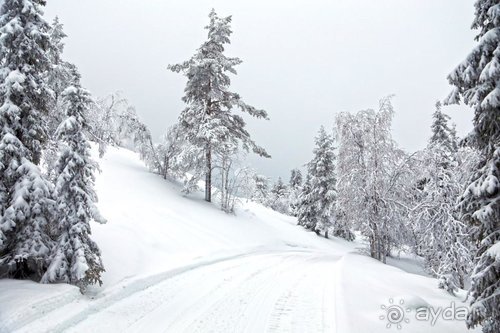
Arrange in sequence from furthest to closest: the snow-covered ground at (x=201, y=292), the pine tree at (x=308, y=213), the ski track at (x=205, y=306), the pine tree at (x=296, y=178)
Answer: the pine tree at (x=296, y=178) → the pine tree at (x=308, y=213) → the snow-covered ground at (x=201, y=292) → the ski track at (x=205, y=306)

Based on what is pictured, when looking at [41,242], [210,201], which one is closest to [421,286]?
[41,242]

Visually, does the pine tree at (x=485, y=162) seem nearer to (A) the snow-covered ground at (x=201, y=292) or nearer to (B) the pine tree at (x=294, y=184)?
(A) the snow-covered ground at (x=201, y=292)

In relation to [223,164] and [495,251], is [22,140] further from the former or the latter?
[223,164]

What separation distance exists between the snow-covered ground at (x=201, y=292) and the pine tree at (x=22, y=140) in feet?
3.16

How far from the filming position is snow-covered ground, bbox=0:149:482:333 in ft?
25.0

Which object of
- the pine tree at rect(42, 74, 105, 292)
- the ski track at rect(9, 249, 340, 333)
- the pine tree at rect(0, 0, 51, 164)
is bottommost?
the ski track at rect(9, 249, 340, 333)

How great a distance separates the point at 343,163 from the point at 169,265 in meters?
12.5

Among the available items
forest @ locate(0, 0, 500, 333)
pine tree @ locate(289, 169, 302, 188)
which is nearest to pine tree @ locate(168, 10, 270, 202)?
forest @ locate(0, 0, 500, 333)

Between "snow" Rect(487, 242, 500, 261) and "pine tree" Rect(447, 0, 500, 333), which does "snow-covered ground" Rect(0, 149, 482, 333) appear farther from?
"snow" Rect(487, 242, 500, 261)

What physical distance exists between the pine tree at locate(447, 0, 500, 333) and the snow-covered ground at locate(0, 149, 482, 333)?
5.18 feet

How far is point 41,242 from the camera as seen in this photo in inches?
360

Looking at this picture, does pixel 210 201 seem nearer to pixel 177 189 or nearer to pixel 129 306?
pixel 177 189

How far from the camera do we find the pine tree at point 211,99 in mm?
24344

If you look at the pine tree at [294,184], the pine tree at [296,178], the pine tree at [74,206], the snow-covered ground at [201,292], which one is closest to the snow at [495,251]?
the snow-covered ground at [201,292]
